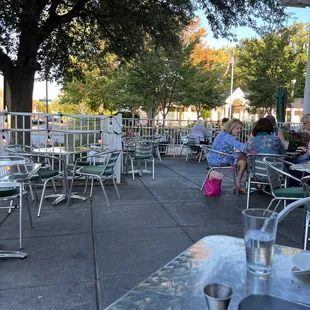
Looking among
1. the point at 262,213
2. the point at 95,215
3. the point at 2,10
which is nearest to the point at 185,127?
the point at 2,10

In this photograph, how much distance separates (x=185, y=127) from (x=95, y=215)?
8.29 metres

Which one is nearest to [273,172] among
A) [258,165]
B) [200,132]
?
[258,165]

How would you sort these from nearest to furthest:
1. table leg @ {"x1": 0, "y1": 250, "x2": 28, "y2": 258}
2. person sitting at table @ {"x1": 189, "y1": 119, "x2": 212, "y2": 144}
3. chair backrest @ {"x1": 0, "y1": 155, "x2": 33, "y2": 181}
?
table leg @ {"x1": 0, "y1": 250, "x2": 28, "y2": 258}
chair backrest @ {"x1": 0, "y1": 155, "x2": 33, "y2": 181}
person sitting at table @ {"x1": 189, "y1": 119, "x2": 212, "y2": 144}

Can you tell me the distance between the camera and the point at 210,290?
0.95 meters

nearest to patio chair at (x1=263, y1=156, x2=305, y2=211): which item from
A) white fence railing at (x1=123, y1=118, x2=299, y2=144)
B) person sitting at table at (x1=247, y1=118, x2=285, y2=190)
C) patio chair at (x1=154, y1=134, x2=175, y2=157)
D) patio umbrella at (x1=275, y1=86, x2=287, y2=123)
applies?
person sitting at table at (x1=247, y1=118, x2=285, y2=190)

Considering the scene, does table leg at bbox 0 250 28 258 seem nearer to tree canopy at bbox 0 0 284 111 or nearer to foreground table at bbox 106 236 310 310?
foreground table at bbox 106 236 310 310

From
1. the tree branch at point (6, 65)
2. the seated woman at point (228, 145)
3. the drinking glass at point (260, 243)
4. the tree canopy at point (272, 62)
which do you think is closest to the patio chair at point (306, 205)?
the drinking glass at point (260, 243)

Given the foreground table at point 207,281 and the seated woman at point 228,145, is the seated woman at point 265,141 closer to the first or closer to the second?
the seated woman at point 228,145

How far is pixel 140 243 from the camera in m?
3.42

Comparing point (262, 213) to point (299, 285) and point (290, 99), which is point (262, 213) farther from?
point (290, 99)

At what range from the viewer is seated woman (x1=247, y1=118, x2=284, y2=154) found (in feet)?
16.7

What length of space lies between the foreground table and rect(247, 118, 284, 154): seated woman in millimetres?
3844

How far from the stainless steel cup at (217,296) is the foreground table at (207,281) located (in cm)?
6

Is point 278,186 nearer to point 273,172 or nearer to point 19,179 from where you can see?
point 273,172
